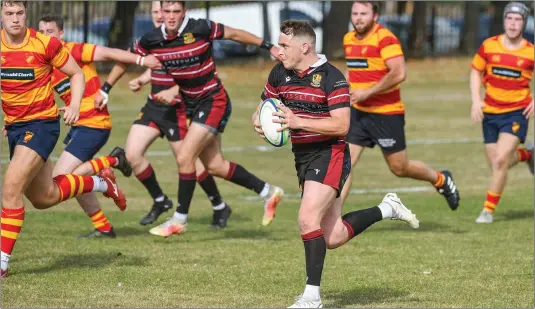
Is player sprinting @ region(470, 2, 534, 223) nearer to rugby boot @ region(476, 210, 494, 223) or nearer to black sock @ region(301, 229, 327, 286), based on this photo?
rugby boot @ region(476, 210, 494, 223)

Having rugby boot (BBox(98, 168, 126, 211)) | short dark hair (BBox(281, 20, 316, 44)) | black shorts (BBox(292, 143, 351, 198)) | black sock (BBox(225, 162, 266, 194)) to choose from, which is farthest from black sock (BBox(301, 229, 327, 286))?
black sock (BBox(225, 162, 266, 194))

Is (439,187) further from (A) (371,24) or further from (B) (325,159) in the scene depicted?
(B) (325,159)

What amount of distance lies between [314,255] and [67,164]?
155 inches

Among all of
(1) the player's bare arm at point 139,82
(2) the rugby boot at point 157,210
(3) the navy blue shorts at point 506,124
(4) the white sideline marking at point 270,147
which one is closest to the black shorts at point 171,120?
(1) the player's bare arm at point 139,82

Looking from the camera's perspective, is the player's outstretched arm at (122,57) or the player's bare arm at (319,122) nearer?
the player's bare arm at (319,122)

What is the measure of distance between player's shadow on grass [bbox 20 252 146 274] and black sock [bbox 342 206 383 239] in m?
2.25

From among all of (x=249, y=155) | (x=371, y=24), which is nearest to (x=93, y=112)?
(x=371, y=24)

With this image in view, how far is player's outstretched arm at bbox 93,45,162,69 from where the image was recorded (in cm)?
1039

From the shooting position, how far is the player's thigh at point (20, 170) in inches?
339

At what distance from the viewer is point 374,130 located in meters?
11.4

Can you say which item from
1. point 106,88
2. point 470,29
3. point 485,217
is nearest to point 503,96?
point 485,217

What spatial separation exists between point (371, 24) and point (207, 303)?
4495 mm

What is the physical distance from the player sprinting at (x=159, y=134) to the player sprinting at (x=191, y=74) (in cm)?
68

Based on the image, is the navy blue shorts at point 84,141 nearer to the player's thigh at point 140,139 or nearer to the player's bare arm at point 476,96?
the player's thigh at point 140,139
